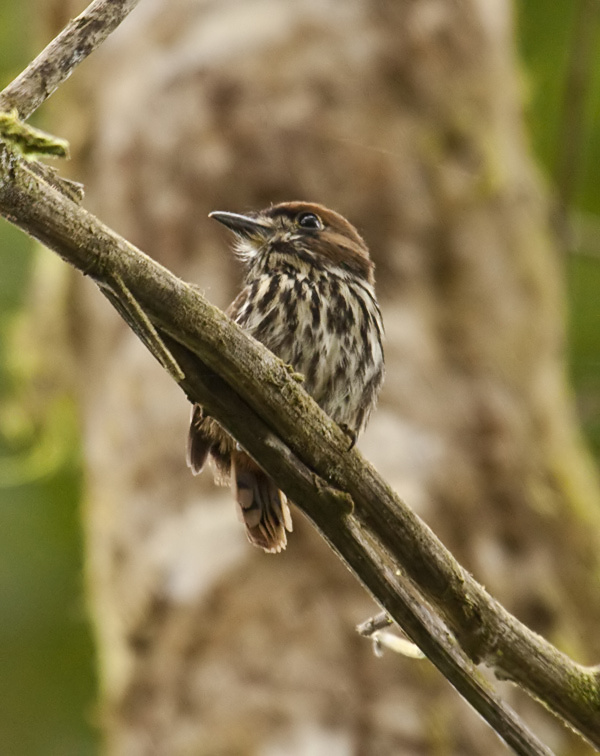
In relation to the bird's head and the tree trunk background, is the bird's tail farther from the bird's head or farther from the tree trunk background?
the tree trunk background

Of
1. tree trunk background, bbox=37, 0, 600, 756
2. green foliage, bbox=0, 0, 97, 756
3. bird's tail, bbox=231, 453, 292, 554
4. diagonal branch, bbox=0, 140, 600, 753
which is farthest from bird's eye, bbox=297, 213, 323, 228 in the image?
green foliage, bbox=0, 0, 97, 756

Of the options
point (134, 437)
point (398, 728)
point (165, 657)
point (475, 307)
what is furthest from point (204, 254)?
point (398, 728)

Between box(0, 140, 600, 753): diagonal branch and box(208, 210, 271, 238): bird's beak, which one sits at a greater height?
box(208, 210, 271, 238): bird's beak

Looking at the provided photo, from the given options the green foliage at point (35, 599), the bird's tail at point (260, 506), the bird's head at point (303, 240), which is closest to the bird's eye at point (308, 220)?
the bird's head at point (303, 240)

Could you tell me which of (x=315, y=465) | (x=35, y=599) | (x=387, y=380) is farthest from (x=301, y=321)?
(x=35, y=599)

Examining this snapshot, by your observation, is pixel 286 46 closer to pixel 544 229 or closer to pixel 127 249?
pixel 544 229

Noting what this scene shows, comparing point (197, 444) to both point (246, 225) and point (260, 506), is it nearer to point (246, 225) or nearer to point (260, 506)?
point (260, 506)

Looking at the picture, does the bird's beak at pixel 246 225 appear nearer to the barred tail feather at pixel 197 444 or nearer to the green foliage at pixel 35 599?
the barred tail feather at pixel 197 444
